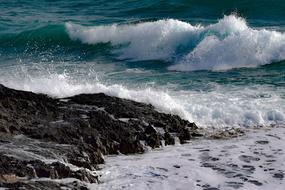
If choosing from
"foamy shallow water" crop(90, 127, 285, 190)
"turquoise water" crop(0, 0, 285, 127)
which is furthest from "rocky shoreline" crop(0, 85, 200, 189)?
"turquoise water" crop(0, 0, 285, 127)

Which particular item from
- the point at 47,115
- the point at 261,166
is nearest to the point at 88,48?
the point at 47,115

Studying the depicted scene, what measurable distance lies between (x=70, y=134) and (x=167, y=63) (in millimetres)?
7486

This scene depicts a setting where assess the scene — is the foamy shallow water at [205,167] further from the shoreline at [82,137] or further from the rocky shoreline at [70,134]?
the rocky shoreline at [70,134]

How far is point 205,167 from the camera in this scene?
305 inches

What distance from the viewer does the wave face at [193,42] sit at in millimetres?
14977

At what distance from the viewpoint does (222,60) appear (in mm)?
14945

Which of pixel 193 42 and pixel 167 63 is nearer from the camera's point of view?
pixel 167 63

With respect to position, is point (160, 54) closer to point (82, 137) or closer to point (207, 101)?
point (207, 101)

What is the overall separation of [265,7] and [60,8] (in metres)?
7.01

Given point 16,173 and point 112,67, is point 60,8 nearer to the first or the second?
point 112,67

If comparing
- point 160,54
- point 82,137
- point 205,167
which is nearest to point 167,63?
point 160,54

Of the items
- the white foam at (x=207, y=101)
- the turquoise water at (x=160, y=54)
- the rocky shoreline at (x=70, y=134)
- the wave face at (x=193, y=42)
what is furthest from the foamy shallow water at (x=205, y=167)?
the wave face at (x=193, y=42)

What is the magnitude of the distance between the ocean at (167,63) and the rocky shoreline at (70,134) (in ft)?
0.88

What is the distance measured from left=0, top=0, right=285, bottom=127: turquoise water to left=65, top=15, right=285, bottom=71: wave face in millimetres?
26
